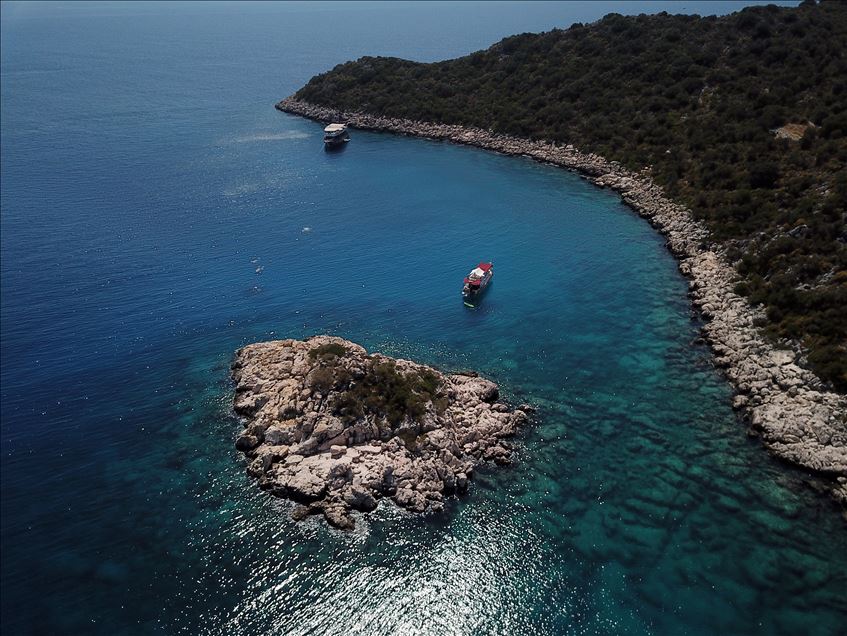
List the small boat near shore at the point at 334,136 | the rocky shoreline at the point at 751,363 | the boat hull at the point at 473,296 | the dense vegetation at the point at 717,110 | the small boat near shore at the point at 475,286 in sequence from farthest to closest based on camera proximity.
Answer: the small boat near shore at the point at 334,136, the small boat near shore at the point at 475,286, the boat hull at the point at 473,296, the dense vegetation at the point at 717,110, the rocky shoreline at the point at 751,363

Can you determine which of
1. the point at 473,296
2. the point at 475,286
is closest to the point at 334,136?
the point at 475,286

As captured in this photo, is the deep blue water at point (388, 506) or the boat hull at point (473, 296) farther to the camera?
the boat hull at point (473, 296)

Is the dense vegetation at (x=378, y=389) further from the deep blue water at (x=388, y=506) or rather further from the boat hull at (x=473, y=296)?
the boat hull at (x=473, y=296)

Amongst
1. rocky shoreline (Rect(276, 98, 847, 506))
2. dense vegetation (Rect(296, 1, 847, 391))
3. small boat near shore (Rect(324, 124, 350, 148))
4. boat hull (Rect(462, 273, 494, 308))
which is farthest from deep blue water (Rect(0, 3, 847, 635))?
small boat near shore (Rect(324, 124, 350, 148))

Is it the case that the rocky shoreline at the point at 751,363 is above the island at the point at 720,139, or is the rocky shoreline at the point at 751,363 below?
below

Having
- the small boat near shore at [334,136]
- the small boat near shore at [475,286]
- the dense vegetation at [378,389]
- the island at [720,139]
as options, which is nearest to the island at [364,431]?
the dense vegetation at [378,389]

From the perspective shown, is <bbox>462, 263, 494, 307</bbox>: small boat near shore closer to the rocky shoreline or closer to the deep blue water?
the deep blue water

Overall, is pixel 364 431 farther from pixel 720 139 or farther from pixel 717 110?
pixel 717 110
